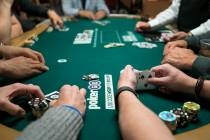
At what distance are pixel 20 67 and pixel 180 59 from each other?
880mm

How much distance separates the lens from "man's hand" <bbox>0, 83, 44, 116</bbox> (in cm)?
95

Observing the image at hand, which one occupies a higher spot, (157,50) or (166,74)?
(166,74)

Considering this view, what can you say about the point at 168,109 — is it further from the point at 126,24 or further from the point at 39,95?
the point at 126,24

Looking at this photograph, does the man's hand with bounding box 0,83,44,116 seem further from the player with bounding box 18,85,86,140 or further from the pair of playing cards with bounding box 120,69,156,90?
the pair of playing cards with bounding box 120,69,156,90

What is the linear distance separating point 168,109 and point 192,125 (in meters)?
0.13

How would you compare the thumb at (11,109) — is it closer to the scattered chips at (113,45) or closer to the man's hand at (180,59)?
the man's hand at (180,59)

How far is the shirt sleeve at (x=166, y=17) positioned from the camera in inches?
93.5

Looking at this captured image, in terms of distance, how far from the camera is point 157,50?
1.81m

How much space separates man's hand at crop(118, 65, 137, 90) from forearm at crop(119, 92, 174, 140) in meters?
0.11

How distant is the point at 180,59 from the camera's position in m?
1.40

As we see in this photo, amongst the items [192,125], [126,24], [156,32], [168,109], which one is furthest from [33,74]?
[126,24]

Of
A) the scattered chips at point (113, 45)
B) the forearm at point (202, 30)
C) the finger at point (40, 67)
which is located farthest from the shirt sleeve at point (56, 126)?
the forearm at point (202, 30)

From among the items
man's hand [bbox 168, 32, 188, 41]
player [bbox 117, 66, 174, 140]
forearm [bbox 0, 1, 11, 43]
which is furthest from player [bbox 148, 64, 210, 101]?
forearm [bbox 0, 1, 11, 43]

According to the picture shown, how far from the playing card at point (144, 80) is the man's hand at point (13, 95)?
1.43ft
